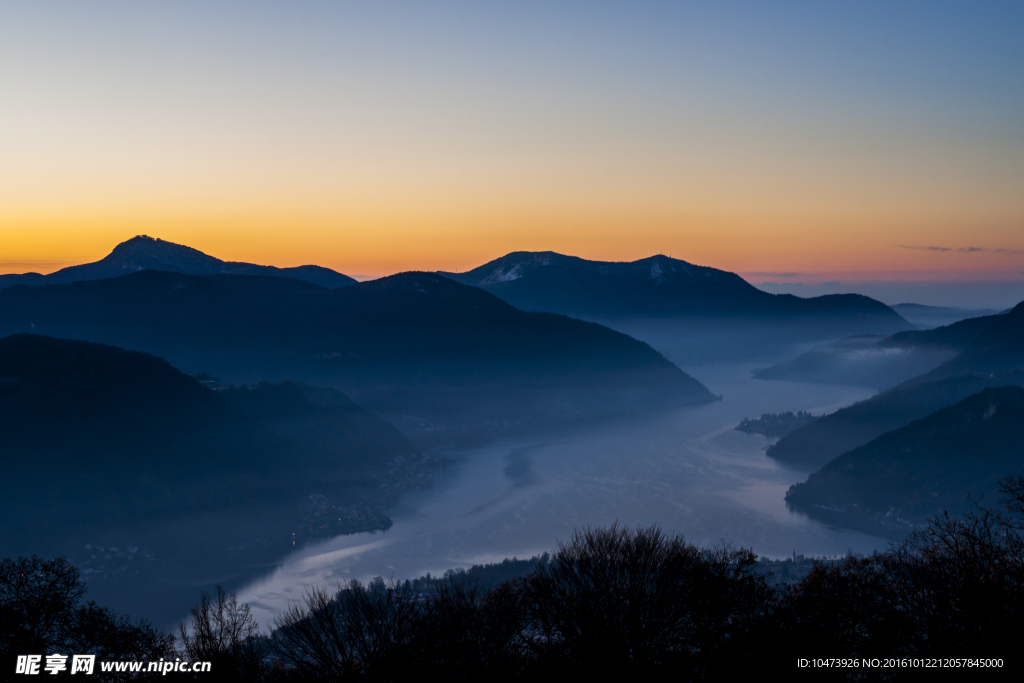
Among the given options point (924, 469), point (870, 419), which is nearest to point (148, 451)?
point (924, 469)

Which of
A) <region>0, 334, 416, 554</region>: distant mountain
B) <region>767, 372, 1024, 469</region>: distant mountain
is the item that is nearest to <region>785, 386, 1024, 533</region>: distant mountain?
<region>767, 372, 1024, 469</region>: distant mountain

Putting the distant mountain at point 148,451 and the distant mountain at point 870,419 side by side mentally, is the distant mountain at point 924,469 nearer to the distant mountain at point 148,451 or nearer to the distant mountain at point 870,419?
the distant mountain at point 870,419

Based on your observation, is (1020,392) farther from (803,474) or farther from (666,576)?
(666,576)

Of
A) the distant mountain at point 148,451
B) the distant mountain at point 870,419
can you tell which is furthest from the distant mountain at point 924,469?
the distant mountain at point 148,451

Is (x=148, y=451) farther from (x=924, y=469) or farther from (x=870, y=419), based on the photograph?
(x=870, y=419)

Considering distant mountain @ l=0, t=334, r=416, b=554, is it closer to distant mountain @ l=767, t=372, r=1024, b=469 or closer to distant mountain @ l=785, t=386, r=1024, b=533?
distant mountain @ l=785, t=386, r=1024, b=533
